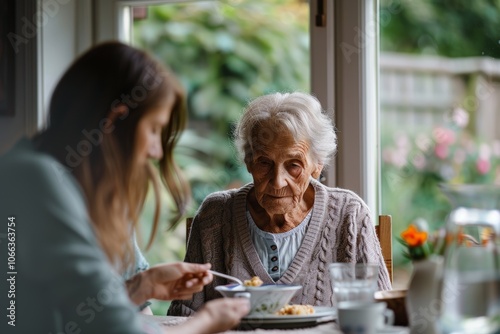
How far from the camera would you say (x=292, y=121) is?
2.26 metres

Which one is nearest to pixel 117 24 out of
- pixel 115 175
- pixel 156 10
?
pixel 156 10

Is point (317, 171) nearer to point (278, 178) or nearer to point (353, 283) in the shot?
point (278, 178)

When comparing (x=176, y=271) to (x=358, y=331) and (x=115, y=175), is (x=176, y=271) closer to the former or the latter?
(x=115, y=175)

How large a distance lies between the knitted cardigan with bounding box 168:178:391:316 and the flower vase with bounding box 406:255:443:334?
0.69 meters

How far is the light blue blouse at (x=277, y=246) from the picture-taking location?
225 cm

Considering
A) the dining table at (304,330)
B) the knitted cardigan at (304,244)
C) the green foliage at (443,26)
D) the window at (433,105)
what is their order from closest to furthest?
the dining table at (304,330) < the knitted cardigan at (304,244) < the green foliage at (443,26) < the window at (433,105)

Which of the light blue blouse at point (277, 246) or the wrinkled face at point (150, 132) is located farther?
the light blue blouse at point (277, 246)

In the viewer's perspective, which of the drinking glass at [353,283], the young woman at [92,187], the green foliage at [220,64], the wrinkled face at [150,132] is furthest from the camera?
the green foliage at [220,64]

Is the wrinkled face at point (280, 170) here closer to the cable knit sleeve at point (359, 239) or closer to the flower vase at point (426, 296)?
the cable knit sleeve at point (359, 239)

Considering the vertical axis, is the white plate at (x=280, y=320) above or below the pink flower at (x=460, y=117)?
below

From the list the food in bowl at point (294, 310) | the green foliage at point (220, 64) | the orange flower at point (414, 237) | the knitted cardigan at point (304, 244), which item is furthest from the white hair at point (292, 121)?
the green foliage at point (220, 64)

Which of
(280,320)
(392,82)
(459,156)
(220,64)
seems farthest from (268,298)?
(220,64)

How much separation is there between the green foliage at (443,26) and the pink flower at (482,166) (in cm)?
41

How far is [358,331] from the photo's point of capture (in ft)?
4.38
